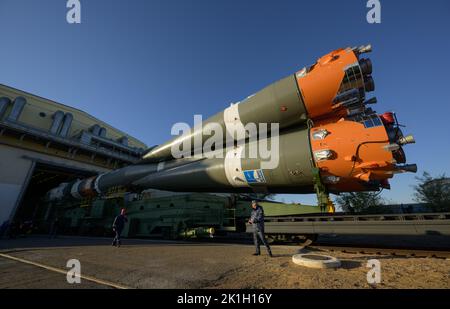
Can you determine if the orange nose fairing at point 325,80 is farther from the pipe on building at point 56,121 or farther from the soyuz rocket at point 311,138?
the pipe on building at point 56,121

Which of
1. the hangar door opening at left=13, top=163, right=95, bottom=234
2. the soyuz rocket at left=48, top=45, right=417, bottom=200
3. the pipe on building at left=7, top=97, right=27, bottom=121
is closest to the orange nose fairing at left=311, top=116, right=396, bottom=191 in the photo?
the soyuz rocket at left=48, top=45, right=417, bottom=200

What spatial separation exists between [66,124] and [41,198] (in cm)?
971

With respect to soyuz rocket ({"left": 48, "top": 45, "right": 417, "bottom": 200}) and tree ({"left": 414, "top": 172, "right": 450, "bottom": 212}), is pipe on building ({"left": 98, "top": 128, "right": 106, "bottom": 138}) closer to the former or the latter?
soyuz rocket ({"left": 48, "top": 45, "right": 417, "bottom": 200})

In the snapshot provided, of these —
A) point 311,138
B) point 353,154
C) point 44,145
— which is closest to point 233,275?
point 353,154

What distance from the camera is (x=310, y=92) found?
283 inches

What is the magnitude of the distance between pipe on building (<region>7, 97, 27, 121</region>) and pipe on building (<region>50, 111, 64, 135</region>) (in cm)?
256

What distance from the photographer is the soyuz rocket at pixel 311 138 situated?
6.52 meters

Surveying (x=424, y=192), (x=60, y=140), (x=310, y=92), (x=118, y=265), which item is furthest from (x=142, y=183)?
(x=424, y=192)

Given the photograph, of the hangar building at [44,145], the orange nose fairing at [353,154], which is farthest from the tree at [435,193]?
the hangar building at [44,145]

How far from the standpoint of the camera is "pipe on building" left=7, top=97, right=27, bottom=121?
19203 millimetres

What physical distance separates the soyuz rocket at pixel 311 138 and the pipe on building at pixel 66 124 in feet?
61.6

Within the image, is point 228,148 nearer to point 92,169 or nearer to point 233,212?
point 233,212

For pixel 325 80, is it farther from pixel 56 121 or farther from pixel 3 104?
pixel 3 104

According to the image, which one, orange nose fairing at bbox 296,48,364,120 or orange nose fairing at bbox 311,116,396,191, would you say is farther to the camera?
orange nose fairing at bbox 296,48,364,120
